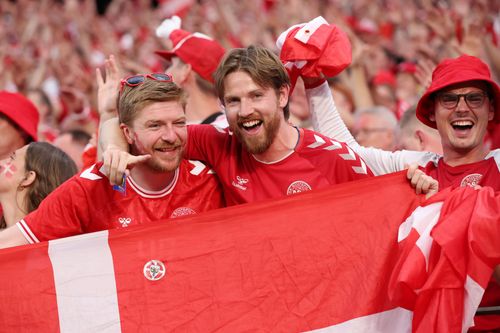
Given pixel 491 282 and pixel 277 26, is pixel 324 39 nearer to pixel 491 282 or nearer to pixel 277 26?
pixel 491 282

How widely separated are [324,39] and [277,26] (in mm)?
7920

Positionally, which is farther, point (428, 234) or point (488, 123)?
point (488, 123)

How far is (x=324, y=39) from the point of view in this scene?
17.0 feet

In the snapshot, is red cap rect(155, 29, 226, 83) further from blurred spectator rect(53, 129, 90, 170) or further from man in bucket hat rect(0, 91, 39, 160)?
blurred spectator rect(53, 129, 90, 170)

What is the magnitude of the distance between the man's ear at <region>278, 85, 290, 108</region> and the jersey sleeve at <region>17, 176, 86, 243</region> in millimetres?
1123

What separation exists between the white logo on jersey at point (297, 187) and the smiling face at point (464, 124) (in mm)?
726

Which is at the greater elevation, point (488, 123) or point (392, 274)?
point (488, 123)

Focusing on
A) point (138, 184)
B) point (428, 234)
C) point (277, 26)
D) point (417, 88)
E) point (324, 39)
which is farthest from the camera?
point (277, 26)

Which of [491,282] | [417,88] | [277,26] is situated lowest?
[491,282]

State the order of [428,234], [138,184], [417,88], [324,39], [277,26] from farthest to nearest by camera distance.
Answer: [277,26], [417,88], [324,39], [138,184], [428,234]

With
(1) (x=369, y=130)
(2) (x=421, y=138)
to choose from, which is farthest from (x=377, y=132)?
(2) (x=421, y=138)

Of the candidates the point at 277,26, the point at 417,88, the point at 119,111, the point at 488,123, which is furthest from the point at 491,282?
the point at 277,26

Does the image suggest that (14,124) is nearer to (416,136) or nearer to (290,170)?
(290,170)

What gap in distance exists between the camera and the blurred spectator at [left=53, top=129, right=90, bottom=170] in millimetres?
8156
